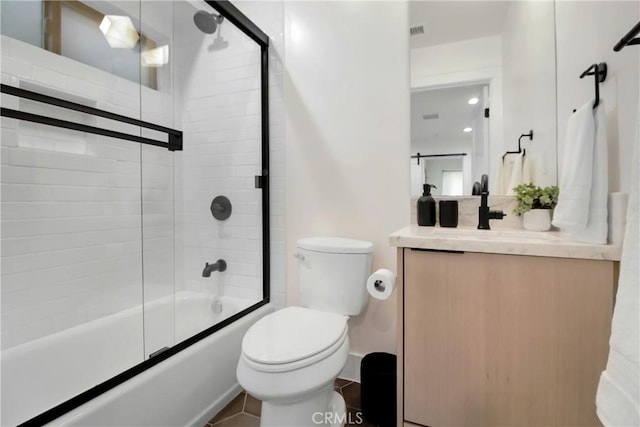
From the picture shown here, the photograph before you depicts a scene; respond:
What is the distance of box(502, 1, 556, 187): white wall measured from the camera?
1261mm

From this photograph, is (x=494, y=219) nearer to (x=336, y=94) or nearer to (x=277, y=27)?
(x=336, y=94)

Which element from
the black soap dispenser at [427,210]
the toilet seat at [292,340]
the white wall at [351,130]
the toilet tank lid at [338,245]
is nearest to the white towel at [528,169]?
the black soap dispenser at [427,210]

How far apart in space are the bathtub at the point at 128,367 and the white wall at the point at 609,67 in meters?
1.58

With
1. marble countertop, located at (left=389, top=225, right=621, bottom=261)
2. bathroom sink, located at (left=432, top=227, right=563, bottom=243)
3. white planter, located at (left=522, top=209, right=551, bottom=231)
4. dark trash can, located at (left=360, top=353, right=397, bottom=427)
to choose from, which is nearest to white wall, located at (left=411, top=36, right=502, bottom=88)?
white planter, located at (left=522, top=209, right=551, bottom=231)

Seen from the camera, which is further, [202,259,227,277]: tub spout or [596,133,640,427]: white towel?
[202,259,227,277]: tub spout

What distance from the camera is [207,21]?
184 cm

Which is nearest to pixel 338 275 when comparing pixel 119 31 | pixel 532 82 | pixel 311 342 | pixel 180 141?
pixel 311 342

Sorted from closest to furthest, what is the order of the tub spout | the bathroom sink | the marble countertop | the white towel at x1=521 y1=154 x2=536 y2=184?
the marble countertop
the bathroom sink
the white towel at x1=521 y1=154 x2=536 y2=184
the tub spout

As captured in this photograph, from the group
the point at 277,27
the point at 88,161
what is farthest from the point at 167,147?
the point at 277,27

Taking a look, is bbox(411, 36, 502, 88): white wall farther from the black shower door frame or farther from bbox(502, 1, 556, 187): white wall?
the black shower door frame

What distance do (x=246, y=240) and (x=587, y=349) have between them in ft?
5.41

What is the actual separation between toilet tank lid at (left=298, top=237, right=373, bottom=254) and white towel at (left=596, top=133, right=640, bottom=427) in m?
0.93

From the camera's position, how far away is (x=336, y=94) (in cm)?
166

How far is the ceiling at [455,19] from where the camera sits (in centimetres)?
140
